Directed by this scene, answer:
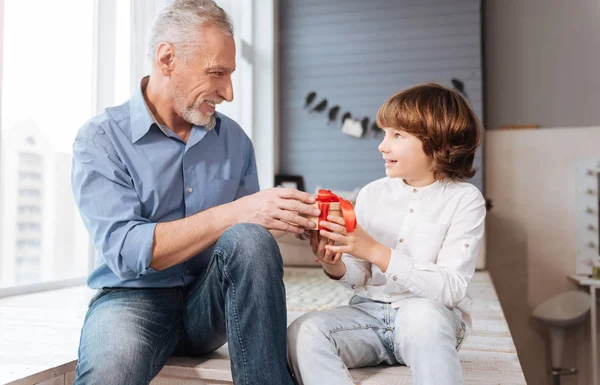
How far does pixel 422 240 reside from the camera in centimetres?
137

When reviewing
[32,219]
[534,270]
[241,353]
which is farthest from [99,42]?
[534,270]

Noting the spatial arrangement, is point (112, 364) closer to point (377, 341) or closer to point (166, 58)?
point (377, 341)

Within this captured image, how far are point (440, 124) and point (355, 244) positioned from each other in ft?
1.29

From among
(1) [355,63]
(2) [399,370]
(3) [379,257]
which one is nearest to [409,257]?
(3) [379,257]

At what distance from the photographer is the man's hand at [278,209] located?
1.27 meters

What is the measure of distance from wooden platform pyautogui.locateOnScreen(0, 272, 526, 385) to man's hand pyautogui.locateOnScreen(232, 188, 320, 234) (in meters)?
0.37

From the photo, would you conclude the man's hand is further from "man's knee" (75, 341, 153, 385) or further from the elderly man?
"man's knee" (75, 341, 153, 385)

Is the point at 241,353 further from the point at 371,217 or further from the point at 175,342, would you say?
the point at 371,217

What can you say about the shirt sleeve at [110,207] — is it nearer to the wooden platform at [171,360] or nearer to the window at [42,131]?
the wooden platform at [171,360]

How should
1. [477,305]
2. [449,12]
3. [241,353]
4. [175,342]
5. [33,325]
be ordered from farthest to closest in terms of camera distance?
1. [449,12]
2. [477,305]
3. [33,325]
4. [175,342]
5. [241,353]

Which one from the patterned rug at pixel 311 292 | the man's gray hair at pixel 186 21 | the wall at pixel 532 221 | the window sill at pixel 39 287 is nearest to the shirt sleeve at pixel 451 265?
the man's gray hair at pixel 186 21

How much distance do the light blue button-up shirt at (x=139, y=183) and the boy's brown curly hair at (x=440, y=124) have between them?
0.47 m

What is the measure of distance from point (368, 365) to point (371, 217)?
0.37 metres

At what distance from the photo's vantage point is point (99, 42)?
269 centimetres
